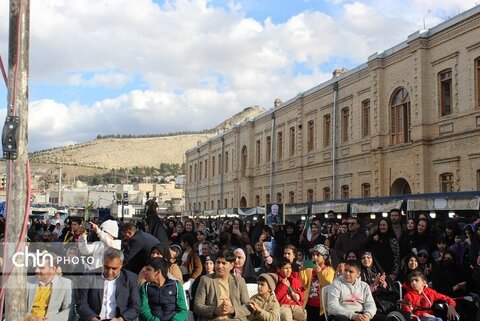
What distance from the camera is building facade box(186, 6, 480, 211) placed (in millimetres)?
25484

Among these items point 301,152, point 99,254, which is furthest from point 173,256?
point 301,152

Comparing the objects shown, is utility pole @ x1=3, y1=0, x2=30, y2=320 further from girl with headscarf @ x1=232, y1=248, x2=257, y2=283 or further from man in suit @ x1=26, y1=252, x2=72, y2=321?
girl with headscarf @ x1=232, y1=248, x2=257, y2=283

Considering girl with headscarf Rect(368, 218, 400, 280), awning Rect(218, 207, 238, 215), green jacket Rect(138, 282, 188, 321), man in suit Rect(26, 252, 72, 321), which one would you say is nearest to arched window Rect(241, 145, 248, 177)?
awning Rect(218, 207, 238, 215)

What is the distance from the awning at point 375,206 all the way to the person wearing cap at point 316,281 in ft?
38.6

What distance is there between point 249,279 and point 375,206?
13.3 m

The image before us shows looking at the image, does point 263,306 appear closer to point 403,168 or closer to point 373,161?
point 403,168

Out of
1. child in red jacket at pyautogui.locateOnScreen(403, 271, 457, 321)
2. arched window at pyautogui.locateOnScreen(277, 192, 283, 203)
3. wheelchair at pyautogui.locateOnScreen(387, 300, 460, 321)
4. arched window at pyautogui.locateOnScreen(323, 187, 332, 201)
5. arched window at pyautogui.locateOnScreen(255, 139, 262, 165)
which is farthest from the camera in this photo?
arched window at pyautogui.locateOnScreen(255, 139, 262, 165)

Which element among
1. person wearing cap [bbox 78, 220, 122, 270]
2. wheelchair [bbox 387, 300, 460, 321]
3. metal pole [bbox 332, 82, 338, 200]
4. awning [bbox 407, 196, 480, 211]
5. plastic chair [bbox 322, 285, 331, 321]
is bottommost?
wheelchair [bbox 387, 300, 460, 321]

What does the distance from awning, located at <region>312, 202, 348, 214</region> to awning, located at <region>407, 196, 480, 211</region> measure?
492cm

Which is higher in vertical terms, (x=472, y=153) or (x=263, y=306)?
(x=472, y=153)

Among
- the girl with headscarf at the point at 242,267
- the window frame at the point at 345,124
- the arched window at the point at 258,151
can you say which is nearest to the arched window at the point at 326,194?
the window frame at the point at 345,124

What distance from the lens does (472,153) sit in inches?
976

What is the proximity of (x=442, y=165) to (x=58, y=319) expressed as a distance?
71.4 feet

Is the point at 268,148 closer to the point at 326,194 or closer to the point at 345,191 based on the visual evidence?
the point at 326,194
